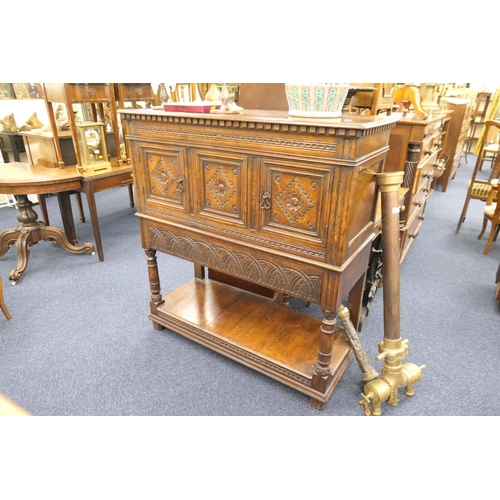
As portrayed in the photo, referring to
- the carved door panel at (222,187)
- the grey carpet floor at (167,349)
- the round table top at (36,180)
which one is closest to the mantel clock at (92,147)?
the round table top at (36,180)

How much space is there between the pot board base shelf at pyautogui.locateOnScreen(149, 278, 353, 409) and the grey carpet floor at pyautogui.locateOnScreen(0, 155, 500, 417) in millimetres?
108

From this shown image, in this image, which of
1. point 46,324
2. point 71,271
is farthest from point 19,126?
point 46,324

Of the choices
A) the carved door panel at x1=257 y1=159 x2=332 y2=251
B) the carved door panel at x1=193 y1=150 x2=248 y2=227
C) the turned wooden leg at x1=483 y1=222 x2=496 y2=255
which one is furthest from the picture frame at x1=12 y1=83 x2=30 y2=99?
the turned wooden leg at x1=483 y1=222 x2=496 y2=255

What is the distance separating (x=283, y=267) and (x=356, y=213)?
1.24 ft

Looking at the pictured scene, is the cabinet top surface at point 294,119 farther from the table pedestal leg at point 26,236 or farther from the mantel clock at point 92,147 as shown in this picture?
the table pedestal leg at point 26,236

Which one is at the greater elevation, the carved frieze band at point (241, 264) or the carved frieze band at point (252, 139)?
the carved frieze band at point (252, 139)

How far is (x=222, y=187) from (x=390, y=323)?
100 centimetres

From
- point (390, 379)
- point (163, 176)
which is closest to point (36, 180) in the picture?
point (163, 176)

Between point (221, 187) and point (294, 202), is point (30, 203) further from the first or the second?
point (294, 202)

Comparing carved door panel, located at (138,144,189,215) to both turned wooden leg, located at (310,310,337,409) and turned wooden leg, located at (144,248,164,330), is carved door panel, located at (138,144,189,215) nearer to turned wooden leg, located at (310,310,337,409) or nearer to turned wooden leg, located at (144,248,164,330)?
turned wooden leg, located at (144,248,164,330)

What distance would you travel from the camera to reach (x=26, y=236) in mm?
2996

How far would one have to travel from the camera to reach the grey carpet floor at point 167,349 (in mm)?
1787

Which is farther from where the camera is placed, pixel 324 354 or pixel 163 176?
pixel 163 176

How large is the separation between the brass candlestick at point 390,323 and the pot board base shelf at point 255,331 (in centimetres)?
21
